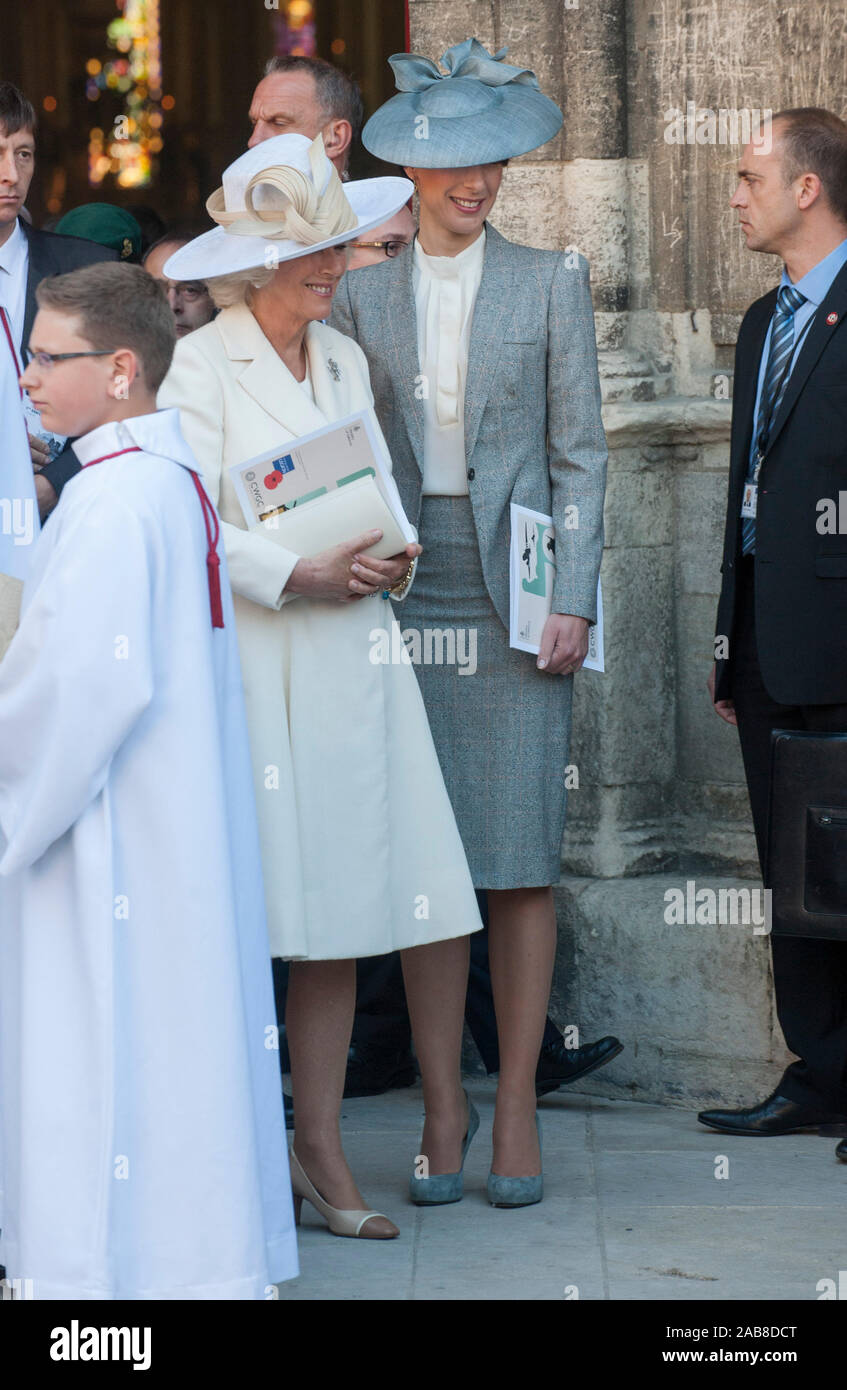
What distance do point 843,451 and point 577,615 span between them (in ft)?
2.42

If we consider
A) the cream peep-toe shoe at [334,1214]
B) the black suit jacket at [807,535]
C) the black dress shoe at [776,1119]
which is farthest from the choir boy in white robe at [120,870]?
the black dress shoe at [776,1119]

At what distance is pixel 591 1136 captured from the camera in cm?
473

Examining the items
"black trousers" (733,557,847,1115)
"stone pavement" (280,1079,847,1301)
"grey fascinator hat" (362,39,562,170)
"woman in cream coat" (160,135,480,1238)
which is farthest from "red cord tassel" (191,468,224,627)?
"black trousers" (733,557,847,1115)

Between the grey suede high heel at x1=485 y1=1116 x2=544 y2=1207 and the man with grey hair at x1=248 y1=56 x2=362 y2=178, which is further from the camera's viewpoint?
the man with grey hair at x1=248 y1=56 x2=362 y2=178

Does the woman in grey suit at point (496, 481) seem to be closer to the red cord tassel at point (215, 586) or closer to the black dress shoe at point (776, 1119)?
the black dress shoe at point (776, 1119)

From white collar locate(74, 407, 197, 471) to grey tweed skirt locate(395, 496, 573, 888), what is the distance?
3.46ft

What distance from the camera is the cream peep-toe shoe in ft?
12.9

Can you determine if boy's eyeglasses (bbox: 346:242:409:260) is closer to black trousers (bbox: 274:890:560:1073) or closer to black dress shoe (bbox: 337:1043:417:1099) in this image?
black trousers (bbox: 274:890:560:1073)

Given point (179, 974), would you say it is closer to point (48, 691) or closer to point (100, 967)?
point (100, 967)

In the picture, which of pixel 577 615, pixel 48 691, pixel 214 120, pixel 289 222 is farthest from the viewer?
pixel 214 120

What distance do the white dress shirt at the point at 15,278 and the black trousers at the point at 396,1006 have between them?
5.78 ft

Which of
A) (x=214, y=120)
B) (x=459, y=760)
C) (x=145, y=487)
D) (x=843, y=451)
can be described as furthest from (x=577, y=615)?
(x=214, y=120)

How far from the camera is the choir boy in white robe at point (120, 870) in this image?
10.0ft

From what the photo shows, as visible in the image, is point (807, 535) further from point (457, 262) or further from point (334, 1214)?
point (334, 1214)
